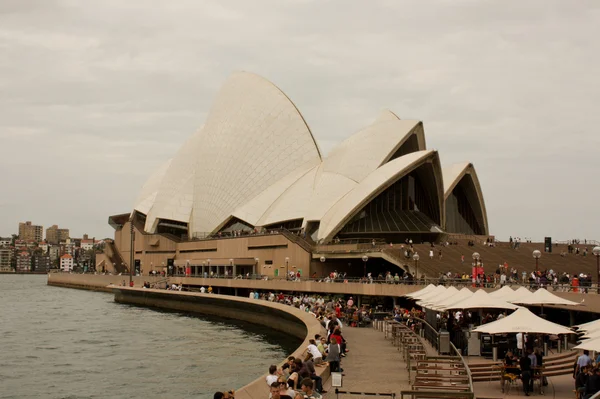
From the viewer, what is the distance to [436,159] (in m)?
48.3

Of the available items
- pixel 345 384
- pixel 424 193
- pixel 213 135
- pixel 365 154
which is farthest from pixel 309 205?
pixel 345 384

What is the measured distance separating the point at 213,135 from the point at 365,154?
1765 centimetres

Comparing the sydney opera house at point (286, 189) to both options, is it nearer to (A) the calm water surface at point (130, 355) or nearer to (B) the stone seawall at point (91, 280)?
(B) the stone seawall at point (91, 280)

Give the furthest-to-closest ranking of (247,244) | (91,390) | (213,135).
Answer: (213,135) < (247,244) < (91,390)

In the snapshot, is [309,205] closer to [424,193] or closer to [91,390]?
[424,193]

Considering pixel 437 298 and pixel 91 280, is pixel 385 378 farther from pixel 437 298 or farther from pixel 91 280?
pixel 91 280

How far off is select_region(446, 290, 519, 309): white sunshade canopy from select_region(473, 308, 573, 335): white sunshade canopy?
7.81 feet

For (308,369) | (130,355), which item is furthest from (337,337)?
(130,355)

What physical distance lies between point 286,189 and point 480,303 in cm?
3821

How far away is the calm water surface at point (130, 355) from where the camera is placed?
19.0 metres

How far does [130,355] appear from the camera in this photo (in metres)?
25.0

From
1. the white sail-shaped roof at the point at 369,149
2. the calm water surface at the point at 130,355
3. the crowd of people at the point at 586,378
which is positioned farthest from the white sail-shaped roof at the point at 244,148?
the crowd of people at the point at 586,378

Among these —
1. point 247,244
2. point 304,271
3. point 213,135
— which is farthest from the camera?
point 213,135

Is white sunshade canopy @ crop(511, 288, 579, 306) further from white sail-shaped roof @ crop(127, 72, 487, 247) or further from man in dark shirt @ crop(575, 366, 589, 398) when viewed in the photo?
white sail-shaped roof @ crop(127, 72, 487, 247)
